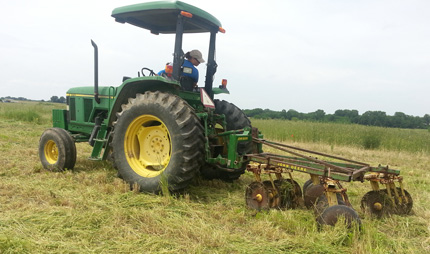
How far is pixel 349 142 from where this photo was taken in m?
11.2

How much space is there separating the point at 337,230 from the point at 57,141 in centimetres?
428

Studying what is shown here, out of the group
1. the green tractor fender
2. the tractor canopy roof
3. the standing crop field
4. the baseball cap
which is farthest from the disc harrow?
the standing crop field

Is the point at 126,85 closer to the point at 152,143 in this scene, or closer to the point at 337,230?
the point at 152,143

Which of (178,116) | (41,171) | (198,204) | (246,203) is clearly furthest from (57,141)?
(246,203)

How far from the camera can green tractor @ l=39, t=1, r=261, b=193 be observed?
3812 mm

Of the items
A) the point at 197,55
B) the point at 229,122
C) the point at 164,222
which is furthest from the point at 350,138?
the point at 164,222

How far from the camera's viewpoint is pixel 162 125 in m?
4.20

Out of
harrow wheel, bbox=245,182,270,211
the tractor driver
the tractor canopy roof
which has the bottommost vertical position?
harrow wheel, bbox=245,182,270,211

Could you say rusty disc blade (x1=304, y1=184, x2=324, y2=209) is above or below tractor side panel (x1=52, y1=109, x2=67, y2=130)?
below

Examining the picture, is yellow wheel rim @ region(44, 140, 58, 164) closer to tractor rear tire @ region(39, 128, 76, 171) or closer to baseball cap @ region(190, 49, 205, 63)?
tractor rear tire @ region(39, 128, 76, 171)

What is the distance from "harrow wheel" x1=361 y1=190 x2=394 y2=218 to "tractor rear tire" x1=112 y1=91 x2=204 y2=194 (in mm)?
1907

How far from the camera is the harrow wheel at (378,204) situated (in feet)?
11.6

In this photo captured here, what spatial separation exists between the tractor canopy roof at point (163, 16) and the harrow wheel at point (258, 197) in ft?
7.93

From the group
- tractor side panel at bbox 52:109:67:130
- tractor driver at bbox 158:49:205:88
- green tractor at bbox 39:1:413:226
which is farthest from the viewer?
tractor side panel at bbox 52:109:67:130
